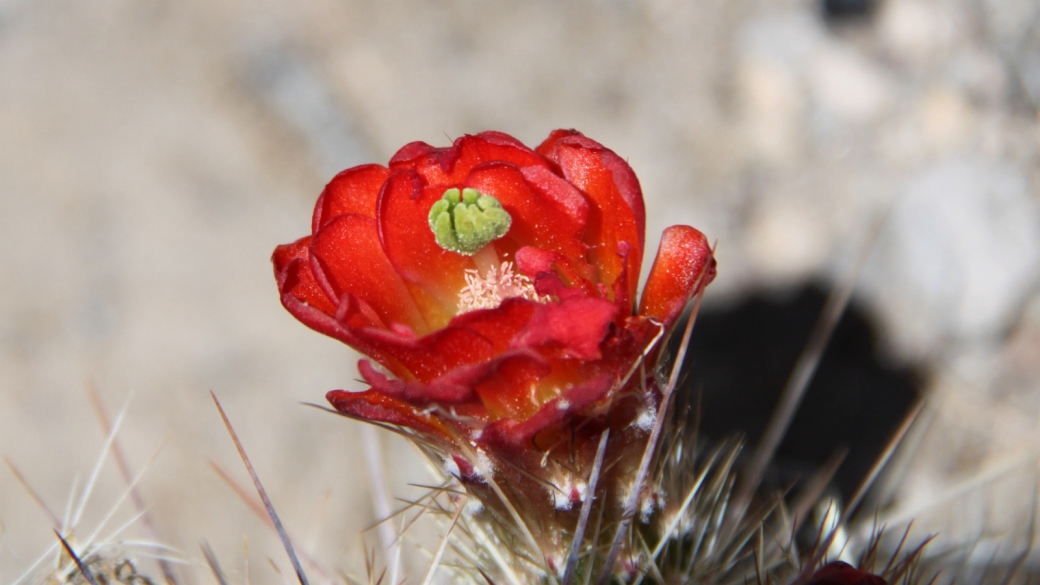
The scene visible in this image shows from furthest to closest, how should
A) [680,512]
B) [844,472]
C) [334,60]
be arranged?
[334,60], [844,472], [680,512]

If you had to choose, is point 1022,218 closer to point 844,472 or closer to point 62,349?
point 844,472

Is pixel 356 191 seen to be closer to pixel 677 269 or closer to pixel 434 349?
pixel 434 349

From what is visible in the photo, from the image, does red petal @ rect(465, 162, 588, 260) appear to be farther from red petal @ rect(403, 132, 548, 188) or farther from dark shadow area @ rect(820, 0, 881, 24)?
dark shadow area @ rect(820, 0, 881, 24)

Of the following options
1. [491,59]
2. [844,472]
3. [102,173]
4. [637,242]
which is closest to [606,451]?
[637,242]

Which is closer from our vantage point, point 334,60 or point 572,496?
point 572,496

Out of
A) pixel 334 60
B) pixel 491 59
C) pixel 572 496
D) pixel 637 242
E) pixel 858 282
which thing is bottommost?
pixel 858 282

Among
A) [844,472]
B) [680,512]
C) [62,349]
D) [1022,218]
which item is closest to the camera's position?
[680,512]

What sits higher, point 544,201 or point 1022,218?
point 544,201

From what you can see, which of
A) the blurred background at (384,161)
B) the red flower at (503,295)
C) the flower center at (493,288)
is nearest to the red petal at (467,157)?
the red flower at (503,295)
